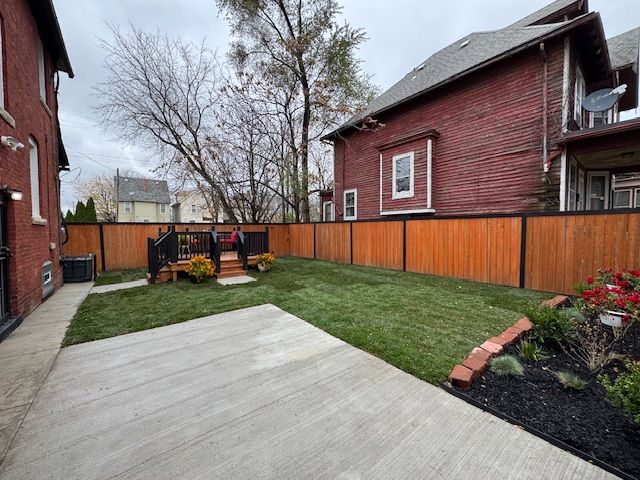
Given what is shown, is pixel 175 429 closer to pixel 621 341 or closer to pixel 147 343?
pixel 147 343

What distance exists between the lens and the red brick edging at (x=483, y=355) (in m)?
2.28

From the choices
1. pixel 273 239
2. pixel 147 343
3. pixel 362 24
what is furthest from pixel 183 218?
pixel 147 343

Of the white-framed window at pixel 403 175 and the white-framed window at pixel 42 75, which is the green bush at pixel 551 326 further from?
the white-framed window at pixel 42 75

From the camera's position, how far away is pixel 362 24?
12148 millimetres

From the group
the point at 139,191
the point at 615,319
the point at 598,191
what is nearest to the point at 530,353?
the point at 615,319

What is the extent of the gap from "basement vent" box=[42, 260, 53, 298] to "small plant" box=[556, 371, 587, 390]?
25.7 feet

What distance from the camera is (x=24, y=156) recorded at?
444 centimetres

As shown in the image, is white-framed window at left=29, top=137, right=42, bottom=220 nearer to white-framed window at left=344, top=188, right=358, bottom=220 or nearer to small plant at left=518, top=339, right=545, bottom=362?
small plant at left=518, top=339, right=545, bottom=362

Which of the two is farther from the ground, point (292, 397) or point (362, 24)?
point (362, 24)

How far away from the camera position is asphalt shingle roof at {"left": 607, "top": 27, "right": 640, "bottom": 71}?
9.05 metres

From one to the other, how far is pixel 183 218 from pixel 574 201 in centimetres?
3674

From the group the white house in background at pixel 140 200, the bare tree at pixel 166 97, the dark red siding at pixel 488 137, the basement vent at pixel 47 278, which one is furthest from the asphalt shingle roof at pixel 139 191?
the dark red siding at pixel 488 137

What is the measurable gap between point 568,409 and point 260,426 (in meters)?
2.25

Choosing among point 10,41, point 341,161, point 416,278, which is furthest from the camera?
point 341,161
